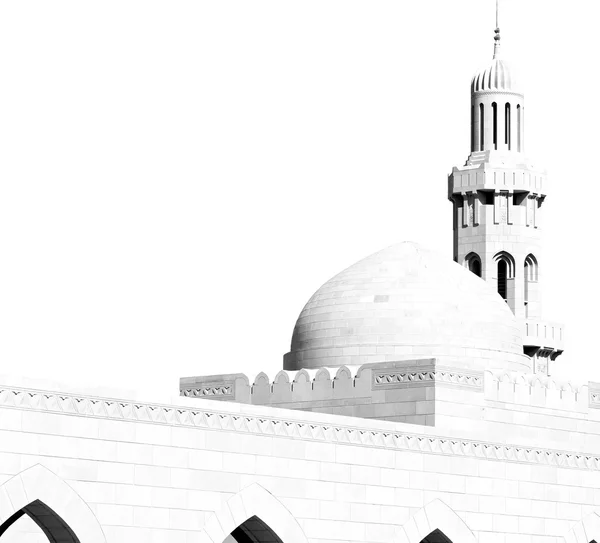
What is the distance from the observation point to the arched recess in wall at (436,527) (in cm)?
2297

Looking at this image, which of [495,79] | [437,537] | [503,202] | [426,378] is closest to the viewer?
[437,537]

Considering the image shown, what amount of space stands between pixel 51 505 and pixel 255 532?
12.4ft

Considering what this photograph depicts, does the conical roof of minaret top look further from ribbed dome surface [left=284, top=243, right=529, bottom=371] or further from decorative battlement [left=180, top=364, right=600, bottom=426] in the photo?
decorative battlement [left=180, top=364, right=600, bottom=426]

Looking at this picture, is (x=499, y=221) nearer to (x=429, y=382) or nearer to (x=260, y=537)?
(x=429, y=382)

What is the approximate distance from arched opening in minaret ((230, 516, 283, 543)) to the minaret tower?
18.7 meters

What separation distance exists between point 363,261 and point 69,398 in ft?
38.7

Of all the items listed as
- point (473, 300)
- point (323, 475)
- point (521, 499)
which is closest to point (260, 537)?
point (323, 475)

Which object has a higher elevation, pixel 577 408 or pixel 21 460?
pixel 577 408

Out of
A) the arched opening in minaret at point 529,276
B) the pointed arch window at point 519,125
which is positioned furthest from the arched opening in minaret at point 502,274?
the pointed arch window at point 519,125

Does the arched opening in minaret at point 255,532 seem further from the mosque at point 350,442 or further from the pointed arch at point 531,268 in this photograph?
the pointed arch at point 531,268

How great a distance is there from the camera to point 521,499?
977 inches

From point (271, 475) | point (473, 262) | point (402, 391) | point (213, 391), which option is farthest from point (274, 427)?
point (473, 262)

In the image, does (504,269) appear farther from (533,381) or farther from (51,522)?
(51,522)

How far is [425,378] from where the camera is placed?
2636 centimetres
